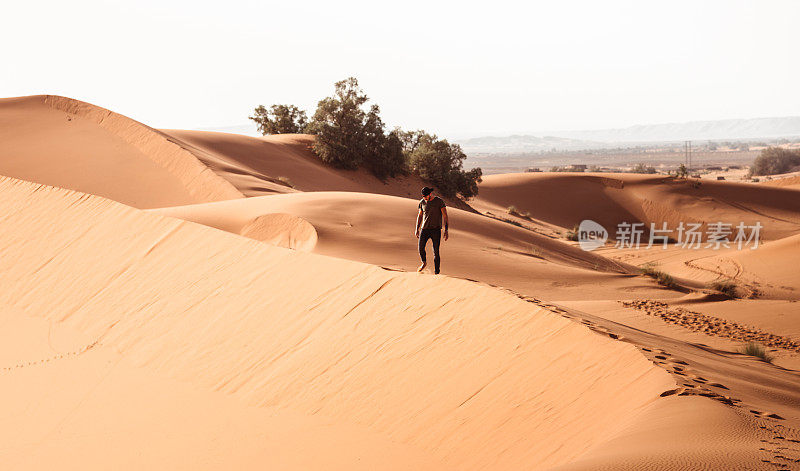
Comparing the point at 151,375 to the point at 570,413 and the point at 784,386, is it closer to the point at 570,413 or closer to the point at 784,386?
the point at 570,413

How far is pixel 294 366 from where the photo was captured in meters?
7.68

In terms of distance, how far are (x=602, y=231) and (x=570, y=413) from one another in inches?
1398

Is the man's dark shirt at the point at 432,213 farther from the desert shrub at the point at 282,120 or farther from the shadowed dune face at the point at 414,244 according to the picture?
the desert shrub at the point at 282,120

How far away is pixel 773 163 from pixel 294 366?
77162mm

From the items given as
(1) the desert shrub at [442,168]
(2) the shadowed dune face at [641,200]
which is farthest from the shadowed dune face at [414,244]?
(2) the shadowed dune face at [641,200]

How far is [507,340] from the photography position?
6914mm

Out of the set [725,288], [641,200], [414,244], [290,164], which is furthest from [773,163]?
[414,244]

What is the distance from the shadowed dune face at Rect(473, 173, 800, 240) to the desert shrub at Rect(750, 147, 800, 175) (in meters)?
29.0

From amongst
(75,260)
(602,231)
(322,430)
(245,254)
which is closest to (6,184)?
(75,260)

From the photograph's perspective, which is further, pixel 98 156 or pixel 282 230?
pixel 98 156

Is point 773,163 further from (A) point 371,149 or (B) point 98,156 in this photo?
(B) point 98,156

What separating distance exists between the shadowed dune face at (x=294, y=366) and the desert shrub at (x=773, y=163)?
2903 inches

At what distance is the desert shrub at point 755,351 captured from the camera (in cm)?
1066

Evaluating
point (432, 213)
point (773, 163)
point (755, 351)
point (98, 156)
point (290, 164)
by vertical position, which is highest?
point (98, 156)
